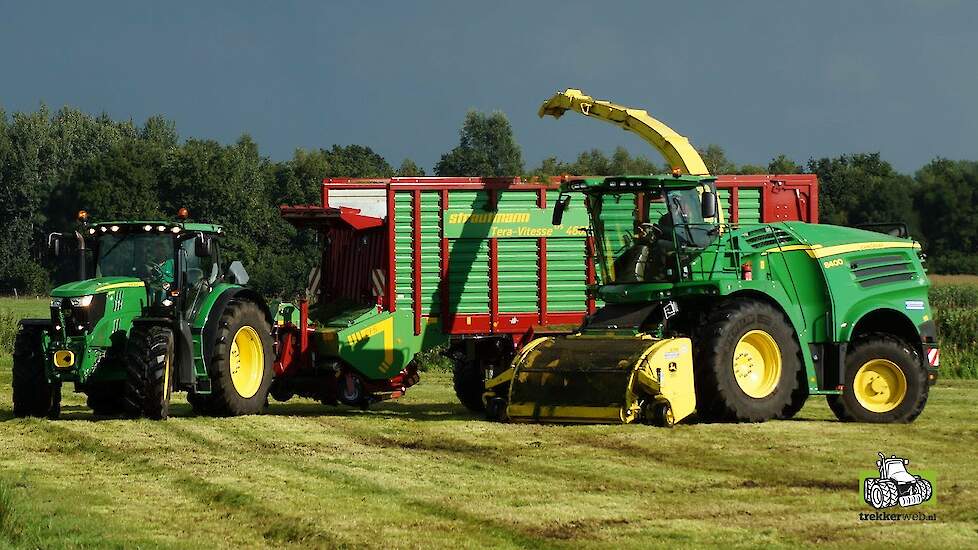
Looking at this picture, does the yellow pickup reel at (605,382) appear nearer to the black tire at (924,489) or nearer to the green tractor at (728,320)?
the green tractor at (728,320)

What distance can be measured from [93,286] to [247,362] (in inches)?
93.8

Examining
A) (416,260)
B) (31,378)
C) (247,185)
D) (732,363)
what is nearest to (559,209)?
(416,260)

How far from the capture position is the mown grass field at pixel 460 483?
10.3 meters

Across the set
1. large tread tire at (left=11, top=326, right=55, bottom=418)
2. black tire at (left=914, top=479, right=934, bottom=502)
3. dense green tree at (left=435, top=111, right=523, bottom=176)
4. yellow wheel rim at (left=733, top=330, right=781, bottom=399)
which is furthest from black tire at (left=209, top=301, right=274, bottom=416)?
dense green tree at (left=435, top=111, right=523, bottom=176)

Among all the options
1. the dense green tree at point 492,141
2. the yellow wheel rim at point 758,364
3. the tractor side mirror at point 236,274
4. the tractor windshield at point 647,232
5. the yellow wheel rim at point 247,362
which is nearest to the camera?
the yellow wheel rim at point 758,364

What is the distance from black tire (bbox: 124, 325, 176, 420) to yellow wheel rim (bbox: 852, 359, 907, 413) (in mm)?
8093

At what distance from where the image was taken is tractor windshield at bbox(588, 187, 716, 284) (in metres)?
18.3

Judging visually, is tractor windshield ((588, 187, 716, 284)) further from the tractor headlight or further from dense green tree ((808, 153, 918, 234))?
dense green tree ((808, 153, 918, 234))

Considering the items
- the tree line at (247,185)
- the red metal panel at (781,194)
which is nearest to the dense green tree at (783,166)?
the tree line at (247,185)

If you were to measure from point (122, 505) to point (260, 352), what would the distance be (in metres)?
7.94

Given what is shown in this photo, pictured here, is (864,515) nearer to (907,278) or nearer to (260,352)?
(907,278)

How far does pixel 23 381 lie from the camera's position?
1836cm

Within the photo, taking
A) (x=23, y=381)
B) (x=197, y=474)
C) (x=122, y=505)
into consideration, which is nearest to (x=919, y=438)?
(x=197, y=474)

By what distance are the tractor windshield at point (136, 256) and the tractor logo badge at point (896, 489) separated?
31.3ft
